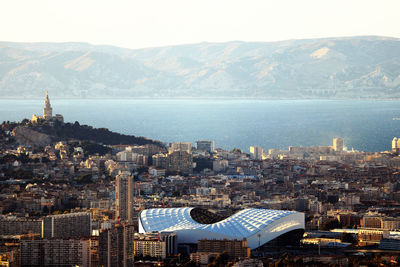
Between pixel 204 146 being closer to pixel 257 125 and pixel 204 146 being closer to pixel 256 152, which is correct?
pixel 256 152

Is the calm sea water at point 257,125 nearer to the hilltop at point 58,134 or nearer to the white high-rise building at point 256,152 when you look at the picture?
the white high-rise building at point 256,152

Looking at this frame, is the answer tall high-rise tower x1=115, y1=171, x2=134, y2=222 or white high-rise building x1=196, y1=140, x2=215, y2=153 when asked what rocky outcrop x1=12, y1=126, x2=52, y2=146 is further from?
tall high-rise tower x1=115, y1=171, x2=134, y2=222

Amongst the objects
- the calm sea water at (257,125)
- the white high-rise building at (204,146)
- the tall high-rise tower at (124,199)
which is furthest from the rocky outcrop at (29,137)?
the tall high-rise tower at (124,199)

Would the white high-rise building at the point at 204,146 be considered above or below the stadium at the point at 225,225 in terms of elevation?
above

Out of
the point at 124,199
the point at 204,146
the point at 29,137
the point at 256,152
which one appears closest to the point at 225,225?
the point at 124,199

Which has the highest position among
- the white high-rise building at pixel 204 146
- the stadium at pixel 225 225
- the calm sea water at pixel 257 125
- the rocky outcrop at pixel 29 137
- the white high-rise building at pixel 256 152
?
the calm sea water at pixel 257 125

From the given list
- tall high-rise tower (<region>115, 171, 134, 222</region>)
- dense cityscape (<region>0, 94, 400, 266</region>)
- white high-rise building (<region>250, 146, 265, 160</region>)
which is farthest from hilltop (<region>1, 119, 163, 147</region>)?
tall high-rise tower (<region>115, 171, 134, 222</region>)
